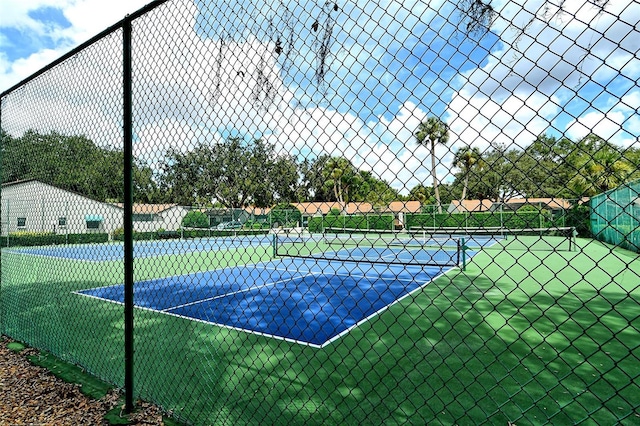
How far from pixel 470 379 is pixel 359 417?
1173 millimetres

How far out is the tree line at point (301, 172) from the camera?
1.38 metres

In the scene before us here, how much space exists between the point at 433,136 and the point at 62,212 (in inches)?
182

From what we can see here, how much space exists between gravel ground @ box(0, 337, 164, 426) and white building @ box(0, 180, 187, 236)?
1366mm

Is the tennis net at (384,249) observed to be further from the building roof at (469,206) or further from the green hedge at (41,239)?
the green hedge at (41,239)

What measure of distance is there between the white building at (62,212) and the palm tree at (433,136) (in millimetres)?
2093

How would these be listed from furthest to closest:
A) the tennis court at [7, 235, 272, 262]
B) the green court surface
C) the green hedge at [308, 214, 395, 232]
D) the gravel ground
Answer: the tennis court at [7, 235, 272, 262], the green court surface, the gravel ground, the green hedge at [308, 214, 395, 232]

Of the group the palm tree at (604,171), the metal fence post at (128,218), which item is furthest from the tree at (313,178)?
the metal fence post at (128,218)

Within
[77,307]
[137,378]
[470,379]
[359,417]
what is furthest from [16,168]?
[470,379]

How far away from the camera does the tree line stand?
→ 1.38 meters

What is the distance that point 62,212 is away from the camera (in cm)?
444

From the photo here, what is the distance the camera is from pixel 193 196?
278 cm

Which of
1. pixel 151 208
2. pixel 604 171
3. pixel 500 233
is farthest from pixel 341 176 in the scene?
pixel 151 208

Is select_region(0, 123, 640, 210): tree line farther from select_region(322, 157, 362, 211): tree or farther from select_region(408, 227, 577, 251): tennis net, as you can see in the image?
select_region(408, 227, 577, 251): tennis net

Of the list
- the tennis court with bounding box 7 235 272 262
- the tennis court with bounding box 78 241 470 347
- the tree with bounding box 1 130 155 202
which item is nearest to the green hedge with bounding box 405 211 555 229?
the tennis court with bounding box 78 241 470 347
